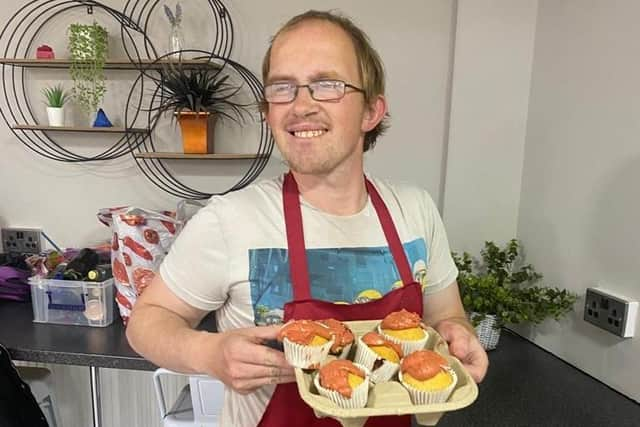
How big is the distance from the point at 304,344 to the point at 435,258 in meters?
0.45

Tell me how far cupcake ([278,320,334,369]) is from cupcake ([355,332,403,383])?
59mm

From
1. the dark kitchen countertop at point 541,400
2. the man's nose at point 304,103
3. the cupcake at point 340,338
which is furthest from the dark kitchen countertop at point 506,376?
the man's nose at point 304,103

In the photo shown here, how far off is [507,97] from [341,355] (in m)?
1.28

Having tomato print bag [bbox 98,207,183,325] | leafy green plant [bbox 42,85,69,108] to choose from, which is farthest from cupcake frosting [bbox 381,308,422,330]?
leafy green plant [bbox 42,85,69,108]

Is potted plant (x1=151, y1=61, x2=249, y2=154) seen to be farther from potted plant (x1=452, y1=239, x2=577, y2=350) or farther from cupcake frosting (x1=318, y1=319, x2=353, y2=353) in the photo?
cupcake frosting (x1=318, y1=319, x2=353, y2=353)

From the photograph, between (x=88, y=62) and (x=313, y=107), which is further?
(x=88, y=62)

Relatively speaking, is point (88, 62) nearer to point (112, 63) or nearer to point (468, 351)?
point (112, 63)

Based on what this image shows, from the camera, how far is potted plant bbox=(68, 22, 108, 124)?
5.99ft

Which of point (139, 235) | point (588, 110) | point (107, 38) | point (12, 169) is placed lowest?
point (139, 235)

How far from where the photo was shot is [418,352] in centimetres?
73

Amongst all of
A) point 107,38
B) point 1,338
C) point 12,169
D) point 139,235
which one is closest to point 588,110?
point 139,235

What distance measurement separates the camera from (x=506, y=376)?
1.46 meters

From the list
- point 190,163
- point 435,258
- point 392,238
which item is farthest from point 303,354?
point 190,163

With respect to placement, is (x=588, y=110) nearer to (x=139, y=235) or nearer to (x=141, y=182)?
(x=139, y=235)
